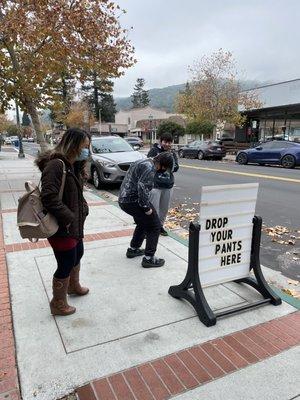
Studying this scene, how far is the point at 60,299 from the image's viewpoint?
Answer: 3.42 metres

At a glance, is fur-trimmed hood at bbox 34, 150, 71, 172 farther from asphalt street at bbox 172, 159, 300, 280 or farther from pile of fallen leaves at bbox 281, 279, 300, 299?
asphalt street at bbox 172, 159, 300, 280

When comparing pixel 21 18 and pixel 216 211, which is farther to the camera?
pixel 21 18

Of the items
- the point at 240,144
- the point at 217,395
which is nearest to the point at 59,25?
the point at 217,395

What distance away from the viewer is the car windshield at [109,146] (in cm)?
1184

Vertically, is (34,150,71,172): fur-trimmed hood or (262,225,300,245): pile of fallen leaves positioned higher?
(34,150,71,172): fur-trimmed hood

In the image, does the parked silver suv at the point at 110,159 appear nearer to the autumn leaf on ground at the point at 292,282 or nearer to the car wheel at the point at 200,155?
the autumn leaf on ground at the point at 292,282

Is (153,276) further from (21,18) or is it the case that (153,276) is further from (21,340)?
(21,18)

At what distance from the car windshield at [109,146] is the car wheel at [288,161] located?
396 inches

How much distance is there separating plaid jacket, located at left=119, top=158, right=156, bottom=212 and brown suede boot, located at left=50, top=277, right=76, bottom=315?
1.34 meters

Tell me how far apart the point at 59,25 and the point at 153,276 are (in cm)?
952

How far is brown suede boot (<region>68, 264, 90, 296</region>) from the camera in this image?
380cm

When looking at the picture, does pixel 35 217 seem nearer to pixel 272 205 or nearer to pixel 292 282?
pixel 292 282

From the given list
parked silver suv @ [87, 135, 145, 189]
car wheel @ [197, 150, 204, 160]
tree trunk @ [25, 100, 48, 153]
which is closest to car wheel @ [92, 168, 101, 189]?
parked silver suv @ [87, 135, 145, 189]

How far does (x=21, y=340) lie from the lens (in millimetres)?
3082
